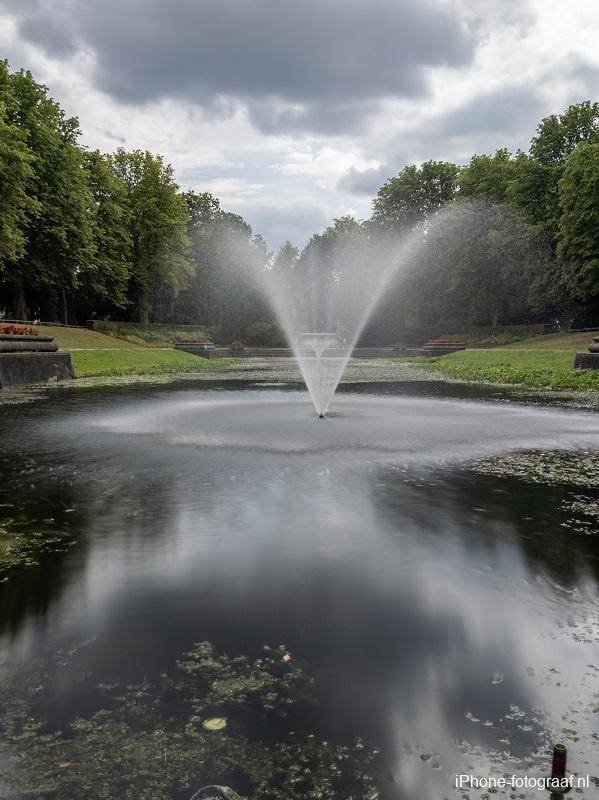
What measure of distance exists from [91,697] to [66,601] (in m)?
1.64

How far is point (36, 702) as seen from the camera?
149 inches

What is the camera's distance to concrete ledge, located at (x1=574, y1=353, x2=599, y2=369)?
30.7 m

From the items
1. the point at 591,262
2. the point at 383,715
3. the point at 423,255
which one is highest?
the point at 423,255

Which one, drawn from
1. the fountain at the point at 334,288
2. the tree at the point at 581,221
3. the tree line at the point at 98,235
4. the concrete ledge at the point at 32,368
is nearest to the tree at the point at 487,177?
the fountain at the point at 334,288

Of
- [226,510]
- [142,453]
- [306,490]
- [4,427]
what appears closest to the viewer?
[226,510]

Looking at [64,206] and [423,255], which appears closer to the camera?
[64,206]

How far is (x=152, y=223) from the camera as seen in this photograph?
66438 millimetres

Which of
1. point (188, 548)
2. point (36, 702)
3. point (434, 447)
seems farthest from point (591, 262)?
point (36, 702)

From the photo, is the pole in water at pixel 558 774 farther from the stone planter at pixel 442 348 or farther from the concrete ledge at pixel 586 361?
the stone planter at pixel 442 348

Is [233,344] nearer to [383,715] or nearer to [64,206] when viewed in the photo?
[64,206]

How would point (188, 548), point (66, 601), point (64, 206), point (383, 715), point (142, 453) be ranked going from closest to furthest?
point (383, 715), point (66, 601), point (188, 548), point (142, 453), point (64, 206)

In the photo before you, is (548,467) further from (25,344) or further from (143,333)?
(143,333)

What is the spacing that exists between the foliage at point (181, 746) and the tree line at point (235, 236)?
122 feet

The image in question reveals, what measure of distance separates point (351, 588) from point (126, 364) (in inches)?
1490
